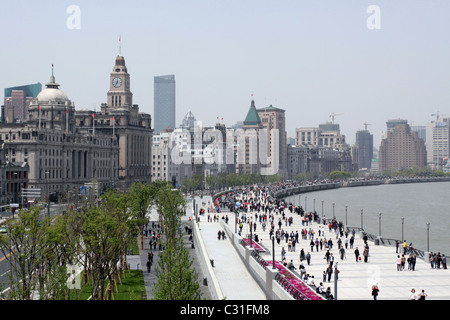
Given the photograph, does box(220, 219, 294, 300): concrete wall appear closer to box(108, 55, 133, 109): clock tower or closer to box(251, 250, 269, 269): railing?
box(251, 250, 269, 269): railing

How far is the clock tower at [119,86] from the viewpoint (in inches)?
6304

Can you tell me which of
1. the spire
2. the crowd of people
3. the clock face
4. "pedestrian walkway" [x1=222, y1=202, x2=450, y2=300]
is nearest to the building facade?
the clock face

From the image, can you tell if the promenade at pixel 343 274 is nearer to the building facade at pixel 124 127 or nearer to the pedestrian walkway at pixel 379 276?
the pedestrian walkway at pixel 379 276

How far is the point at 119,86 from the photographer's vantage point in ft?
528

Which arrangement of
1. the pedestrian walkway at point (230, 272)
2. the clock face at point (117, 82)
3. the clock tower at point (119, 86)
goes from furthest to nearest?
the clock face at point (117, 82)
the clock tower at point (119, 86)
the pedestrian walkway at point (230, 272)

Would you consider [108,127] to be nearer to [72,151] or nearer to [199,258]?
[72,151]

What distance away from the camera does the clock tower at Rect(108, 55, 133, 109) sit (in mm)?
160125

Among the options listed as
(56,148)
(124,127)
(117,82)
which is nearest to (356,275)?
(56,148)

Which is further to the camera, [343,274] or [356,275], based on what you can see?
[343,274]

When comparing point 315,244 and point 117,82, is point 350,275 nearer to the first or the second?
point 315,244

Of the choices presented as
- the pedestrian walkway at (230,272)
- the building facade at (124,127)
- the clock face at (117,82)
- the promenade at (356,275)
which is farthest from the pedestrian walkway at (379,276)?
the clock face at (117,82)

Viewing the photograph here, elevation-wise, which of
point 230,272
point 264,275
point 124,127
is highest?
point 124,127

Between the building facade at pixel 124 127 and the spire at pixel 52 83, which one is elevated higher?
the spire at pixel 52 83

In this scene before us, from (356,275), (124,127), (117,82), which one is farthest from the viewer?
(117,82)
